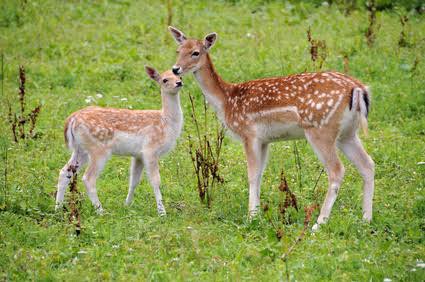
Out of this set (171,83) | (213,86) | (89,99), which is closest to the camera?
(213,86)

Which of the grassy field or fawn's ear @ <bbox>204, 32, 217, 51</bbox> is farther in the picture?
fawn's ear @ <bbox>204, 32, 217, 51</bbox>

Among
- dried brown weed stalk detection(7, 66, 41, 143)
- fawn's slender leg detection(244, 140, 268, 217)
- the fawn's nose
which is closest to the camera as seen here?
fawn's slender leg detection(244, 140, 268, 217)

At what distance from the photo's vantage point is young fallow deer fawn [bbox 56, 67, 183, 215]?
9633mm

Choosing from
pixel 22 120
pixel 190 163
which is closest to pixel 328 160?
pixel 190 163

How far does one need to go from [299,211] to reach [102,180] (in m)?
2.69

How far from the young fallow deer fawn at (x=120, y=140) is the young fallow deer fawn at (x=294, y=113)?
477 millimetres

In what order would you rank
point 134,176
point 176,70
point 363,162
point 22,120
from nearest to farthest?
1. point 363,162
2. point 134,176
3. point 176,70
4. point 22,120

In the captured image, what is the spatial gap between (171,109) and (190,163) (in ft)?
3.79

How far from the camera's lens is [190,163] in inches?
445

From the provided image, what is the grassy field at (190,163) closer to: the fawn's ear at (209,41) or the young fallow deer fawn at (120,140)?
the young fallow deer fawn at (120,140)

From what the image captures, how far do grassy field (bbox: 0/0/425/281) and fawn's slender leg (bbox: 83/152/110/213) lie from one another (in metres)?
0.13

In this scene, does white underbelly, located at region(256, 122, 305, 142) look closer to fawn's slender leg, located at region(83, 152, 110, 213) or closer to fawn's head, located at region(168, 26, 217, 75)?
fawn's head, located at region(168, 26, 217, 75)

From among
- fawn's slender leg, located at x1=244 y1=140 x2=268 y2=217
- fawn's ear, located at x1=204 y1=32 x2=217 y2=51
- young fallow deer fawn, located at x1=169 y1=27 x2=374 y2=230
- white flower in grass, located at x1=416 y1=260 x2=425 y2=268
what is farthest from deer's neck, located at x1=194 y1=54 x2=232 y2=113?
white flower in grass, located at x1=416 y1=260 x2=425 y2=268

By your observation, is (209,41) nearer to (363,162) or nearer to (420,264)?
(363,162)
